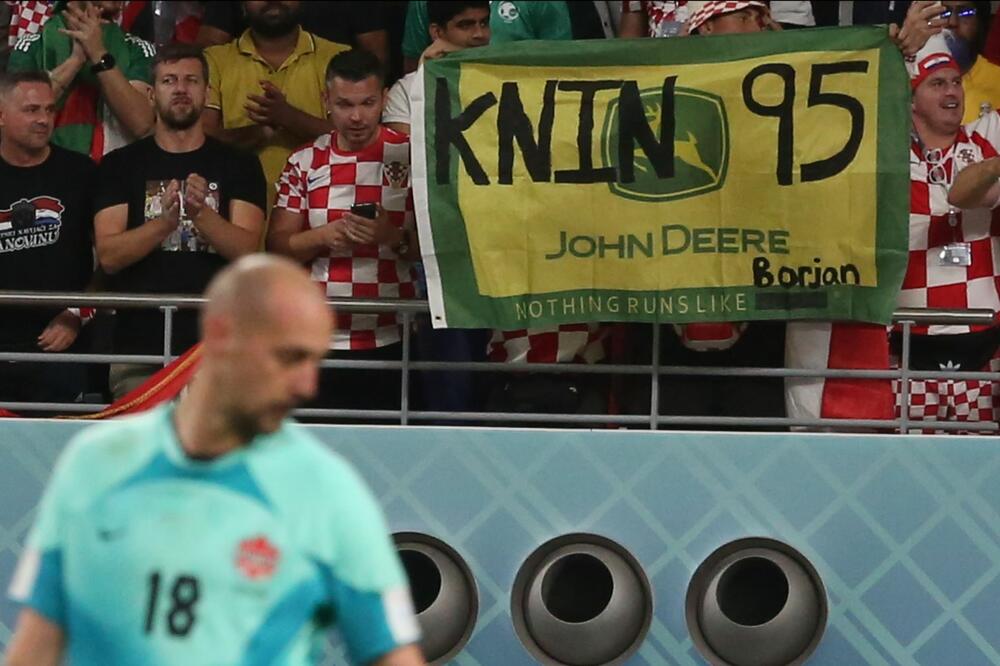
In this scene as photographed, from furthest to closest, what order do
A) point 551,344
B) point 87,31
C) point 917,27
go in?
point 87,31
point 551,344
point 917,27

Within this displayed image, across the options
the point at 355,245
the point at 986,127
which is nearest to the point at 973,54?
the point at 986,127

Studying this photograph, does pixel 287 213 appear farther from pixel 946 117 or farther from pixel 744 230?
pixel 946 117

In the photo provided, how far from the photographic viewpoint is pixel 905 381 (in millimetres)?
7496

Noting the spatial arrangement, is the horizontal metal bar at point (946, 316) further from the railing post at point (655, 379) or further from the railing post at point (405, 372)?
the railing post at point (405, 372)

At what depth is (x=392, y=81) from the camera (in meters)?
9.48

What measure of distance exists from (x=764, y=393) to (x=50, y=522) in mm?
4281

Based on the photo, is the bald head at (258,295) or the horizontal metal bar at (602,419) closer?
the bald head at (258,295)

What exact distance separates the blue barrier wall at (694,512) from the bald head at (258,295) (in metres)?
4.00

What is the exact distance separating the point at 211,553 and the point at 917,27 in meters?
4.29

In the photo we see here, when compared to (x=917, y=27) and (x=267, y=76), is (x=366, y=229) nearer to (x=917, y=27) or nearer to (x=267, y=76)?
(x=267, y=76)

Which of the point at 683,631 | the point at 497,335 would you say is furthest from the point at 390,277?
the point at 683,631

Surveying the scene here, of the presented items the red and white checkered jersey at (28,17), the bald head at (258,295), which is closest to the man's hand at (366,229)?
the red and white checkered jersey at (28,17)

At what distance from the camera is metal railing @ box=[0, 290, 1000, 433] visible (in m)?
7.39

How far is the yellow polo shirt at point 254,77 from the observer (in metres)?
8.72
